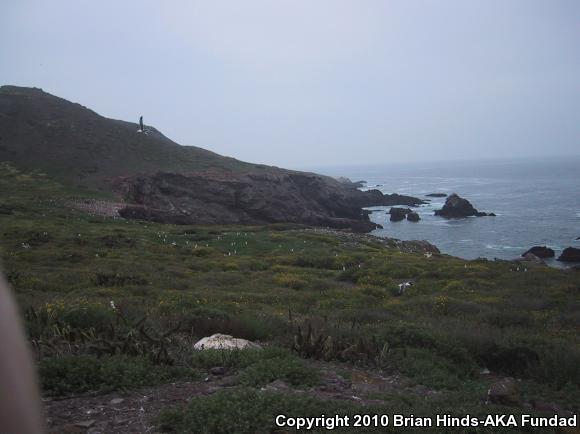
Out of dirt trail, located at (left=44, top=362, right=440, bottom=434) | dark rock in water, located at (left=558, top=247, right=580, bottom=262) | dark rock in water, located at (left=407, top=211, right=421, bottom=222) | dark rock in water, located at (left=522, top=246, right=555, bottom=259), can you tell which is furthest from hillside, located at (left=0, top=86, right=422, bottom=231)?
dirt trail, located at (left=44, top=362, right=440, bottom=434)

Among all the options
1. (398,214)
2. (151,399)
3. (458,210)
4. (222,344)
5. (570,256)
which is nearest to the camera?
(151,399)

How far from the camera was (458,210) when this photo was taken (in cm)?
6262

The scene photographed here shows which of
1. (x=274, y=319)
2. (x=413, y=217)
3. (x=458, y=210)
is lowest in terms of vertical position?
(x=413, y=217)

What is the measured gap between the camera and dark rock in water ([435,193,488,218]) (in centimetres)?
6203

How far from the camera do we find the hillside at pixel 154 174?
1738 inches

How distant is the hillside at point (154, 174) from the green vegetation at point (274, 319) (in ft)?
58.0

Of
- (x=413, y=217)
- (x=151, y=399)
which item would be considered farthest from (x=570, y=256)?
(x=151, y=399)

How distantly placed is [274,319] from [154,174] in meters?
39.9

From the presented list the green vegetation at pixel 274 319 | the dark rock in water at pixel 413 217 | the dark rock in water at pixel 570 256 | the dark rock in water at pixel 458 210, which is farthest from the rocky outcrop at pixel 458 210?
the green vegetation at pixel 274 319

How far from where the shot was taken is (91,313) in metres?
8.49

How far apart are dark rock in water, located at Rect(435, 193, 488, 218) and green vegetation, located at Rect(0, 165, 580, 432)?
131ft

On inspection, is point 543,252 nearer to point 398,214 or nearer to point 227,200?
point 398,214

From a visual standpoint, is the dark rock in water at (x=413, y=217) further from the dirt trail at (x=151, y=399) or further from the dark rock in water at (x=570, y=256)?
the dirt trail at (x=151, y=399)

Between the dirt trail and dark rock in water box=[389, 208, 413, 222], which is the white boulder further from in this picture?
dark rock in water box=[389, 208, 413, 222]
